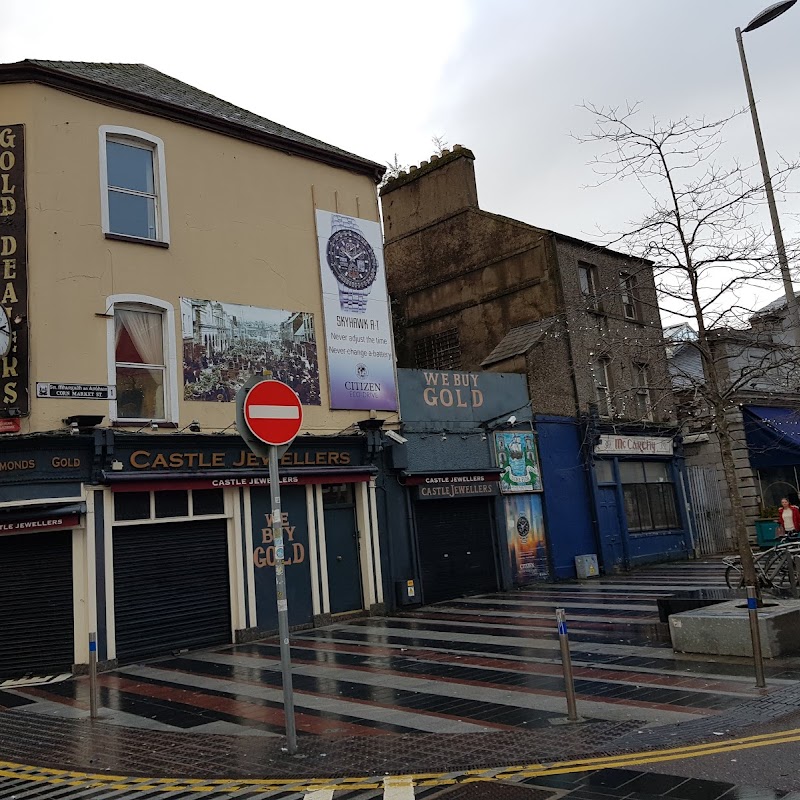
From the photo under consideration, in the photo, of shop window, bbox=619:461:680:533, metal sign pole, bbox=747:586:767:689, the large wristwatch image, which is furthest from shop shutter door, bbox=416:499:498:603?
metal sign pole, bbox=747:586:767:689

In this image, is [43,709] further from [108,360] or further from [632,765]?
[632,765]

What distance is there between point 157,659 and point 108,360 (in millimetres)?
5081

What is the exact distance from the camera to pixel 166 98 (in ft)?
49.4

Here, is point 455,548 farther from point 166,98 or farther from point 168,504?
point 166,98

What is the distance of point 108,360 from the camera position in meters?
13.4

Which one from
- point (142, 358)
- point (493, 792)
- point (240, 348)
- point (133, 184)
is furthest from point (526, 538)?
point (493, 792)

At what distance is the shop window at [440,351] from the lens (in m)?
24.8

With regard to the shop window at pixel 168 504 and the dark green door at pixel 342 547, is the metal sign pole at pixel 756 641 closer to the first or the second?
the dark green door at pixel 342 547

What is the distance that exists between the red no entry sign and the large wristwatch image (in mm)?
9372

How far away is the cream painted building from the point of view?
1259cm

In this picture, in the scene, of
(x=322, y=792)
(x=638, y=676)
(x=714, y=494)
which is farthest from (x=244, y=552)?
(x=714, y=494)

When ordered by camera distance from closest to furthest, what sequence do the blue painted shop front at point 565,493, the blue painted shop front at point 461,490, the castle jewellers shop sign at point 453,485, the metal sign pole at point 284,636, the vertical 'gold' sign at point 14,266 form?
the metal sign pole at point 284,636 < the vertical 'gold' sign at point 14,266 < the blue painted shop front at point 461,490 < the castle jewellers shop sign at point 453,485 < the blue painted shop front at point 565,493

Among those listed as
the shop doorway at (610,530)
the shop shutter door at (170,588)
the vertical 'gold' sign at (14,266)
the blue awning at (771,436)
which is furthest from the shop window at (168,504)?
the blue awning at (771,436)

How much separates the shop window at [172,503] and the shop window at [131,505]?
0.21 m
